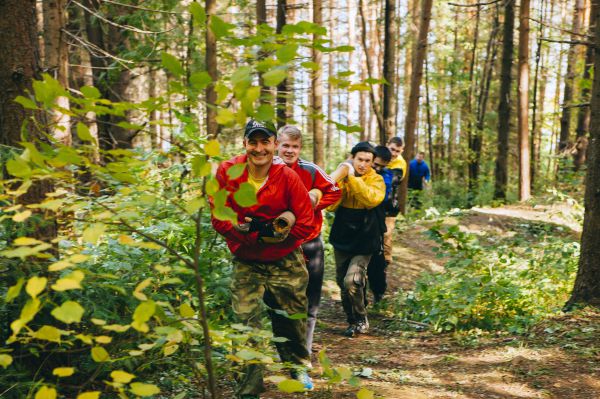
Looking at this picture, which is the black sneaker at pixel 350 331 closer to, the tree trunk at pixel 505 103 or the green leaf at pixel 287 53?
the green leaf at pixel 287 53

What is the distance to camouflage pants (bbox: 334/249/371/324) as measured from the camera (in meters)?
6.77

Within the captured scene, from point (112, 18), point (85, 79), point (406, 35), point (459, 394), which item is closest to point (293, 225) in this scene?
point (459, 394)

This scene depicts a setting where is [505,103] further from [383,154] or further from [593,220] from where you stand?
[593,220]

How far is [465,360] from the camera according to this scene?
5.52m

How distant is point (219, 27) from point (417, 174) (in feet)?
50.8

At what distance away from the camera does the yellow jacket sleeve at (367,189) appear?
257 inches

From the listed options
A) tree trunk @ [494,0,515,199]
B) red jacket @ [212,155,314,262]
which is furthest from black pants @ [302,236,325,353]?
tree trunk @ [494,0,515,199]

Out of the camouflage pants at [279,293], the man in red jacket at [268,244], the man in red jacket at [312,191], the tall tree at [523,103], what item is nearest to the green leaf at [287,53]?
the man in red jacket at [268,244]

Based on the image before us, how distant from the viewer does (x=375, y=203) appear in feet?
21.7

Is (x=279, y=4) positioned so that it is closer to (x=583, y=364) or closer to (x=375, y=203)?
(x=375, y=203)

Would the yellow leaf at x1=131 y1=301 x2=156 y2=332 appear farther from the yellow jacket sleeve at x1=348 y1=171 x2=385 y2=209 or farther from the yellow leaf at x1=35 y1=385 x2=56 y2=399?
the yellow jacket sleeve at x1=348 y1=171 x2=385 y2=209

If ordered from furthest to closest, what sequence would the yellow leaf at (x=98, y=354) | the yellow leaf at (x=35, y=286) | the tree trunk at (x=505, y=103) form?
the tree trunk at (x=505, y=103) → the yellow leaf at (x=98, y=354) → the yellow leaf at (x=35, y=286)

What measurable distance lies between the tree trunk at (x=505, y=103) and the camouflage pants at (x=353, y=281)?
44.9ft

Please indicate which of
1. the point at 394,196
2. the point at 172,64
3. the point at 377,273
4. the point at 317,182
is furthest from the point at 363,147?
the point at 172,64
